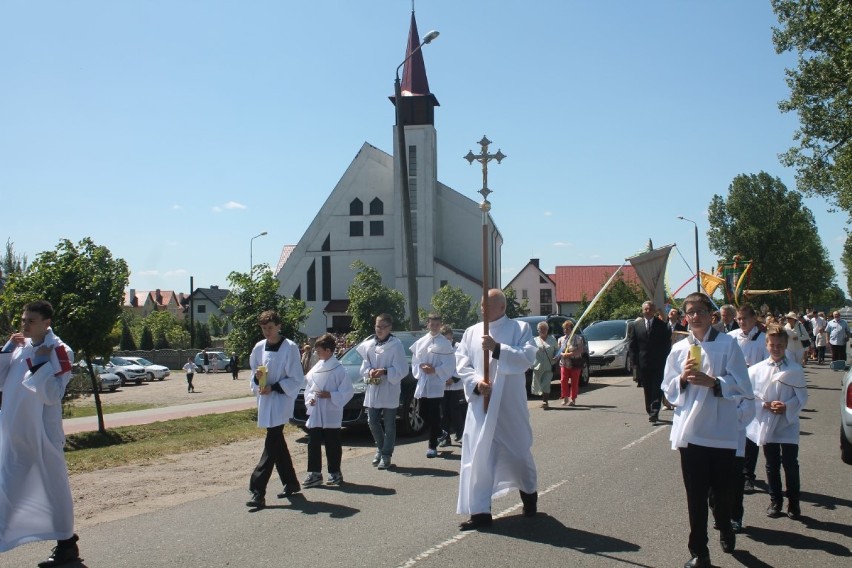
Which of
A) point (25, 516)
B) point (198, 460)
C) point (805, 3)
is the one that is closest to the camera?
point (25, 516)

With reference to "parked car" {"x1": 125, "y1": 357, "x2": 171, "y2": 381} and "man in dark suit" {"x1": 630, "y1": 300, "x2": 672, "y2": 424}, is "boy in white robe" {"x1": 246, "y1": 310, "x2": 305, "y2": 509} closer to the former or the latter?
"man in dark suit" {"x1": 630, "y1": 300, "x2": 672, "y2": 424}

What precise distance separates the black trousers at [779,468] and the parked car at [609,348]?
54.2 feet

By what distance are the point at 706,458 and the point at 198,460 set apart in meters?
7.46

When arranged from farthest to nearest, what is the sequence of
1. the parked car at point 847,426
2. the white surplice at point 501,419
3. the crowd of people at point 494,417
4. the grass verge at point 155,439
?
the grass verge at point 155,439, the parked car at point 847,426, the white surplice at point 501,419, the crowd of people at point 494,417

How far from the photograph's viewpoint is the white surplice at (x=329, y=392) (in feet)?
28.2

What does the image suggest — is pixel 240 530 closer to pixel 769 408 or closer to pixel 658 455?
pixel 769 408

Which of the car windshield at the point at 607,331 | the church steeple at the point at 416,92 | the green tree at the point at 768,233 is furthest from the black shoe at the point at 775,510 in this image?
the green tree at the point at 768,233

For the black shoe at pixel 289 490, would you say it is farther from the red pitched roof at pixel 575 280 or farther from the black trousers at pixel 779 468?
the red pitched roof at pixel 575 280

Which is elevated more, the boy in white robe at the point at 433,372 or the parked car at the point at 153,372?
the boy in white robe at the point at 433,372

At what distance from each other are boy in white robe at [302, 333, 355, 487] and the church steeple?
160 feet

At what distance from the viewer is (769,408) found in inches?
257

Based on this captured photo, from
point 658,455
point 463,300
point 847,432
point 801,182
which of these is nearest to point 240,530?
point 658,455

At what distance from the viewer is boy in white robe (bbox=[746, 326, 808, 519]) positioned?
6492 millimetres

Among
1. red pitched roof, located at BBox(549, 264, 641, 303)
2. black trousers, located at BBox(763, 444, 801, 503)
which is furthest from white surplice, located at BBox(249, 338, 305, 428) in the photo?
red pitched roof, located at BBox(549, 264, 641, 303)
